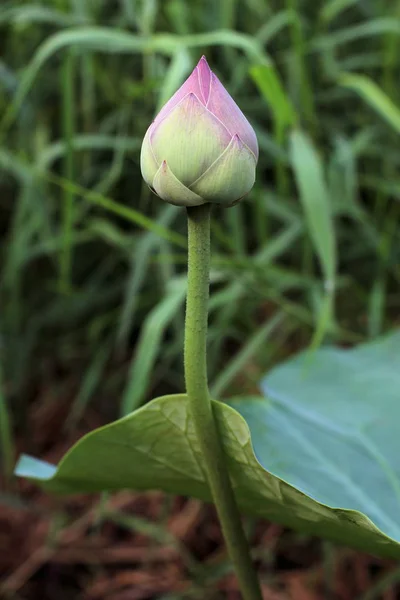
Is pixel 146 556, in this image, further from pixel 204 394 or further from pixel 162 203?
pixel 204 394

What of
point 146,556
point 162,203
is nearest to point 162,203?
point 162,203

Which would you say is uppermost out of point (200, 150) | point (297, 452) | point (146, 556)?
point (200, 150)

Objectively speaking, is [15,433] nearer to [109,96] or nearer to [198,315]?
[109,96]

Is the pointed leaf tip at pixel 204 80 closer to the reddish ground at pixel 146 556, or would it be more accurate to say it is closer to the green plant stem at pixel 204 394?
the green plant stem at pixel 204 394

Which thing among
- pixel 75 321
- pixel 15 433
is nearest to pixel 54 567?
pixel 15 433

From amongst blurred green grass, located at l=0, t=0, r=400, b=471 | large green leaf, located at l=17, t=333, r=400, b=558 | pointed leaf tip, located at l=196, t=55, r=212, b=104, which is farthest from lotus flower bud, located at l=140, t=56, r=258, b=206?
blurred green grass, located at l=0, t=0, r=400, b=471

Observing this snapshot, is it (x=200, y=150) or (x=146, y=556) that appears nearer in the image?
(x=200, y=150)

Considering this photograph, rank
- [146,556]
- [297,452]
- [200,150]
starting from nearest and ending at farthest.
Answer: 1. [200,150]
2. [297,452]
3. [146,556]
